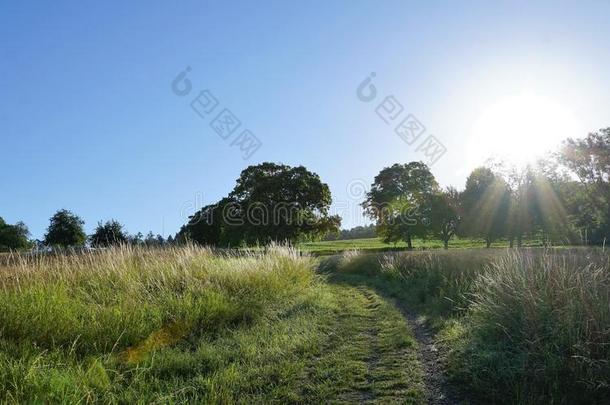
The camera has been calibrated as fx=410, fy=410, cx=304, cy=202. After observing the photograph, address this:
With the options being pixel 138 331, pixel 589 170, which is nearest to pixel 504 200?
pixel 589 170

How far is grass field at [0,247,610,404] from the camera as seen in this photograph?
3850mm

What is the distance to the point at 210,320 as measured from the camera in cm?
635

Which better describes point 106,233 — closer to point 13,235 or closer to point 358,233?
point 13,235

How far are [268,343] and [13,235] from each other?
5394cm

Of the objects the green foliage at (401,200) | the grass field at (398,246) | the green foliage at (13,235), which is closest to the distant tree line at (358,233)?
the grass field at (398,246)

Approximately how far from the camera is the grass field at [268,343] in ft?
12.6

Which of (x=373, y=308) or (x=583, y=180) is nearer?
(x=373, y=308)

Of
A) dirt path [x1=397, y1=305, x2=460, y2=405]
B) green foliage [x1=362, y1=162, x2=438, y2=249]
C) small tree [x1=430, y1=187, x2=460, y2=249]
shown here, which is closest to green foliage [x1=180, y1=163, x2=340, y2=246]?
green foliage [x1=362, y1=162, x2=438, y2=249]

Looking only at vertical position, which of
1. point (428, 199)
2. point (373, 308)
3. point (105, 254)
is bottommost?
point (373, 308)

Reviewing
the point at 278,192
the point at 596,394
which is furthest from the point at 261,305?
the point at 278,192

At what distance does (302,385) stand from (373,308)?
545 cm

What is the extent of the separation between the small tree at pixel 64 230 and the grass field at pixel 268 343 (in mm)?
32332

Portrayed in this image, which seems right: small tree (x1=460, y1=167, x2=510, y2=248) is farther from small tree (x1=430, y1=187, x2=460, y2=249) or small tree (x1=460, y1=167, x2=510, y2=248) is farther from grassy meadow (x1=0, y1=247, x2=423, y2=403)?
grassy meadow (x1=0, y1=247, x2=423, y2=403)

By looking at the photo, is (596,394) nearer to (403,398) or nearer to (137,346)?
(403,398)
